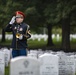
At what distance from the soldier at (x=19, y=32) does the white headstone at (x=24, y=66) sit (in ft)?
7.10

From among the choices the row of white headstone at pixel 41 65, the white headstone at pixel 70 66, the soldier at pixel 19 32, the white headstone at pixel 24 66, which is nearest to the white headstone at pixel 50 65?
the row of white headstone at pixel 41 65

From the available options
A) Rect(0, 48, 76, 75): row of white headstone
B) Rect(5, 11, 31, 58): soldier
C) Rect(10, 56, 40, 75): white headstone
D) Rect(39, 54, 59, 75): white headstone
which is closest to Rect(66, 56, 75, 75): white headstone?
Rect(0, 48, 76, 75): row of white headstone

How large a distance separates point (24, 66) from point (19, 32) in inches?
94.2

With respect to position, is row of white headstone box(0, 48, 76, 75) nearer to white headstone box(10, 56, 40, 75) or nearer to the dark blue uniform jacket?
white headstone box(10, 56, 40, 75)

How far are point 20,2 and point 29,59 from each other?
1810 centimetres

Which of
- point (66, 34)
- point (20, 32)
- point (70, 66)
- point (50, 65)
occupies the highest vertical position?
point (66, 34)

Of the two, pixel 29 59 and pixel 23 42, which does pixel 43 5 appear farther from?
pixel 29 59

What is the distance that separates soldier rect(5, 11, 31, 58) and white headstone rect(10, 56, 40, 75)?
85.2 inches

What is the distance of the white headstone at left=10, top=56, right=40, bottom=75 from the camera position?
780 centimetres

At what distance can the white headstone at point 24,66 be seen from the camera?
25.6 feet

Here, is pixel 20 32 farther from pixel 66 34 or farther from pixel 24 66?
pixel 66 34

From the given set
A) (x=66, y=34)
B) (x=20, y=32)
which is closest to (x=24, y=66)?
(x=20, y=32)

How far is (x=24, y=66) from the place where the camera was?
7918mm

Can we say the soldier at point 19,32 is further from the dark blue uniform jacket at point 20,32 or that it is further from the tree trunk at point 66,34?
the tree trunk at point 66,34
